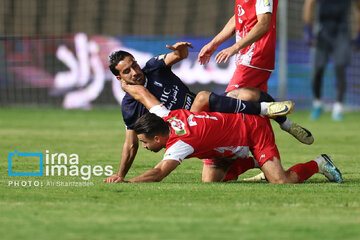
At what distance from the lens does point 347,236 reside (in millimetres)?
4504

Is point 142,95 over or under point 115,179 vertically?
over

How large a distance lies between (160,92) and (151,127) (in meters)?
1.07

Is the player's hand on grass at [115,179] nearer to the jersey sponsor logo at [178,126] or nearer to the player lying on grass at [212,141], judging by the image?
the player lying on grass at [212,141]

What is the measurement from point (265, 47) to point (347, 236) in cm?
396

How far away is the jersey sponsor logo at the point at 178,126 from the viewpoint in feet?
21.9

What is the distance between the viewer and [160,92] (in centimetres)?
766

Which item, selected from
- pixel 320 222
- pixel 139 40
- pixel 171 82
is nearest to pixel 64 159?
pixel 171 82

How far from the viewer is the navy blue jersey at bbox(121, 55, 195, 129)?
7555 millimetres

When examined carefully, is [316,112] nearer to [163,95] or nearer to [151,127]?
[163,95]

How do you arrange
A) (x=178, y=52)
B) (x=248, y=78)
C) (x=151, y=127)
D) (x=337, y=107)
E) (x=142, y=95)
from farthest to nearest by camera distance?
(x=337, y=107)
(x=248, y=78)
(x=178, y=52)
(x=142, y=95)
(x=151, y=127)

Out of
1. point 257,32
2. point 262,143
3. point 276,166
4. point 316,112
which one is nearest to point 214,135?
point 262,143

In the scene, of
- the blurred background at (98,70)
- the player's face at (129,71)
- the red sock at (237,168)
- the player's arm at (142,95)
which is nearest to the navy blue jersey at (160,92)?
the player's face at (129,71)

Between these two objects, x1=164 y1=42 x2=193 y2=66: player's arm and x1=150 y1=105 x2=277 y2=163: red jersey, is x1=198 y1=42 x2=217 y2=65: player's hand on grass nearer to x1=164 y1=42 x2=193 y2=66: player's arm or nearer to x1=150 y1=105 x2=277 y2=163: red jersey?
x1=164 y1=42 x2=193 y2=66: player's arm

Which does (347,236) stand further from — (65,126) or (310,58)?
(310,58)
